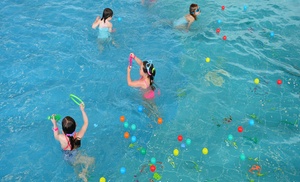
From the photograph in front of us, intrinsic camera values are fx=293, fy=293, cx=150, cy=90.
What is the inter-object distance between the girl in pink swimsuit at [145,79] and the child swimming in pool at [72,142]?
63.5 inches

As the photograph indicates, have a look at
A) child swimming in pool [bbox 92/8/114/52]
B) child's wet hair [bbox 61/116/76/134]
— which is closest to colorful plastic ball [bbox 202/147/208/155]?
child's wet hair [bbox 61/116/76/134]

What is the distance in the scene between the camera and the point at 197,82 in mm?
7840

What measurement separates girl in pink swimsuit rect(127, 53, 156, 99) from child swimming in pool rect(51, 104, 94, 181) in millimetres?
1613

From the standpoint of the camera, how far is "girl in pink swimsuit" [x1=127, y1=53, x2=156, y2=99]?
6383 millimetres

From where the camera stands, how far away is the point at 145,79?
6672 mm

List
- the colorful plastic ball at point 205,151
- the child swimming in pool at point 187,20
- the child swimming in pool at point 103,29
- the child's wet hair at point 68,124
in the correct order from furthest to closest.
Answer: the child swimming in pool at point 187,20 → the child swimming in pool at point 103,29 → the colorful plastic ball at point 205,151 → the child's wet hair at point 68,124

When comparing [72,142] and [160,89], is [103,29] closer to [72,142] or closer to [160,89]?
[160,89]

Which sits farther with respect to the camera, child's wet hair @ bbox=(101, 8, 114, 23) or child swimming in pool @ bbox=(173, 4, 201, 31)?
child swimming in pool @ bbox=(173, 4, 201, 31)

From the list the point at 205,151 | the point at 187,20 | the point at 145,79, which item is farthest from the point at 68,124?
the point at 187,20

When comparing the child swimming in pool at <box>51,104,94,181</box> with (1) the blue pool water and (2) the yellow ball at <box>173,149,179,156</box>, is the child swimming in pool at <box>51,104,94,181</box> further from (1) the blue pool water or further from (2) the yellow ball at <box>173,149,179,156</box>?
(2) the yellow ball at <box>173,149,179,156</box>

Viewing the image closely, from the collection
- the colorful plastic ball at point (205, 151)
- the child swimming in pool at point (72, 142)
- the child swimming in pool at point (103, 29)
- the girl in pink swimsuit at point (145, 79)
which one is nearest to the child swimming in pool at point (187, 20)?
the child swimming in pool at point (103, 29)

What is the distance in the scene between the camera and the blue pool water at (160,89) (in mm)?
5957

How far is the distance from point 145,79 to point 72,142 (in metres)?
2.20

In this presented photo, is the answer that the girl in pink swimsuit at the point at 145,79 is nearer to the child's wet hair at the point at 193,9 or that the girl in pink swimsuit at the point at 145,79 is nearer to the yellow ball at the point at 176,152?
the yellow ball at the point at 176,152
